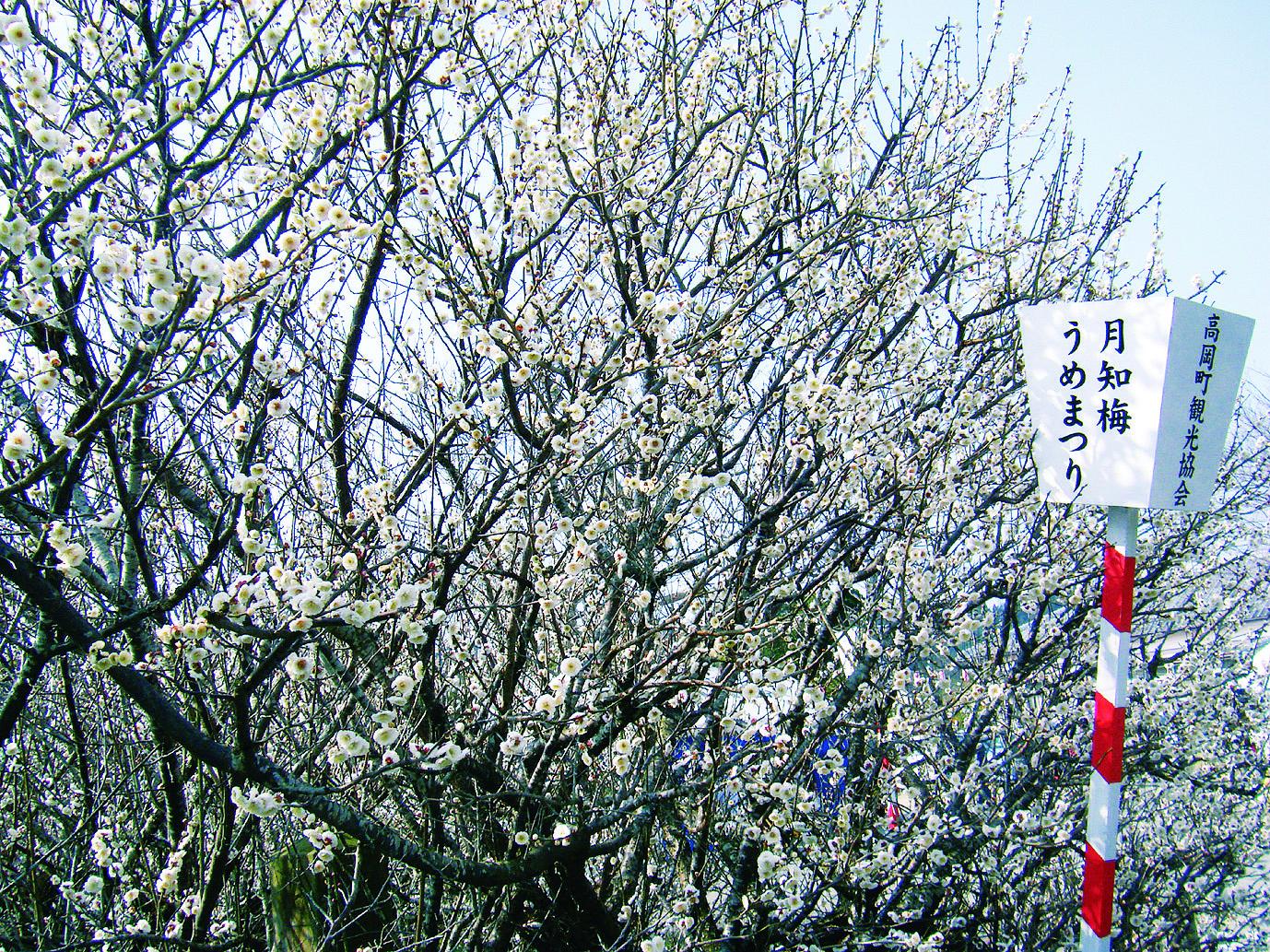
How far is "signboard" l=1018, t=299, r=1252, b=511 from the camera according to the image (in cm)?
289

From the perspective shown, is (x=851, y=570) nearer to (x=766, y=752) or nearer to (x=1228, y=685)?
(x=766, y=752)

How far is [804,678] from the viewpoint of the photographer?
334 cm

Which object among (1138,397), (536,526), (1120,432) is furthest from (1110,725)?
(536,526)

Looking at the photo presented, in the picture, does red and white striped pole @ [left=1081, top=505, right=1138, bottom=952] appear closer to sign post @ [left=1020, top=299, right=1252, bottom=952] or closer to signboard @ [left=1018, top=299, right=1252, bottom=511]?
sign post @ [left=1020, top=299, right=1252, bottom=952]

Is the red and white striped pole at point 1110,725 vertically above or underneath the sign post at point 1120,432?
underneath

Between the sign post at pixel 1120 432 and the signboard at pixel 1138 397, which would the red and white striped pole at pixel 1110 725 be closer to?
the sign post at pixel 1120 432

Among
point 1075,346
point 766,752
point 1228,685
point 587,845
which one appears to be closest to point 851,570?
point 766,752

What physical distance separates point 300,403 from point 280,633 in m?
1.37

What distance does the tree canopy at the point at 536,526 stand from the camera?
235 centimetres

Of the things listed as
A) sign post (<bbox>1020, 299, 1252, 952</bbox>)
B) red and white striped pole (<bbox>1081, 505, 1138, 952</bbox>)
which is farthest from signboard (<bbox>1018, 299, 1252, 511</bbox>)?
red and white striped pole (<bbox>1081, 505, 1138, 952</bbox>)

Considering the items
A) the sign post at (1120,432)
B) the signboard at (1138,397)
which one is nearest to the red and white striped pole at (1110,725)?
the sign post at (1120,432)

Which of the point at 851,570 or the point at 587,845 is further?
the point at 851,570

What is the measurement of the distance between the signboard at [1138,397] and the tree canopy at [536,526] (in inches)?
18.3

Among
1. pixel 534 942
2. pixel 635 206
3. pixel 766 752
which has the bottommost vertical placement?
pixel 534 942
